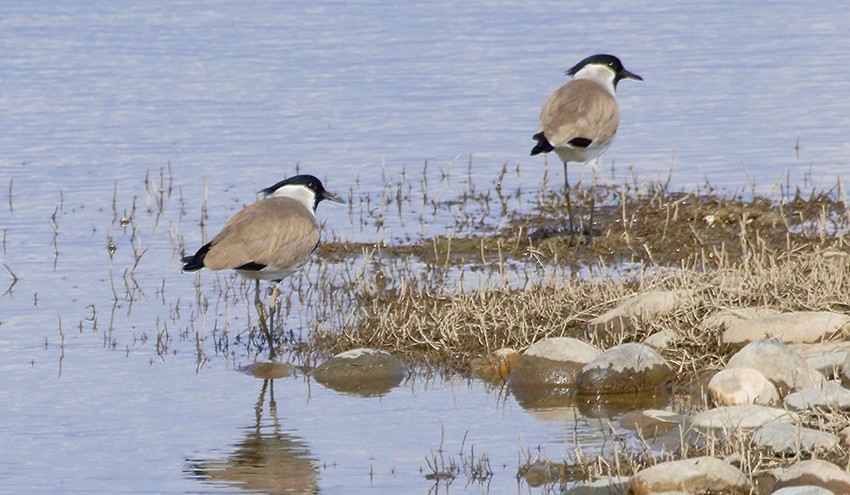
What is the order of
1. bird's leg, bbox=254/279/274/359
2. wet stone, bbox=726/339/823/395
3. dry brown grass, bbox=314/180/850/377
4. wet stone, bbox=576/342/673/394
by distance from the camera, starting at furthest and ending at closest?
bird's leg, bbox=254/279/274/359
dry brown grass, bbox=314/180/850/377
wet stone, bbox=576/342/673/394
wet stone, bbox=726/339/823/395

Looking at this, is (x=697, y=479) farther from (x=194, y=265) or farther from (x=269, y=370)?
(x=194, y=265)

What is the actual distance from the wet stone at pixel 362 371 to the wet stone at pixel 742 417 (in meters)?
2.38

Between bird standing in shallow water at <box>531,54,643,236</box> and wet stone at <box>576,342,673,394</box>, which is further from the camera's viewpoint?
bird standing in shallow water at <box>531,54,643,236</box>

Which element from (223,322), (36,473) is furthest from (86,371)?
(36,473)

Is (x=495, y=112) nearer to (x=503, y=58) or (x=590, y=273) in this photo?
(x=503, y=58)

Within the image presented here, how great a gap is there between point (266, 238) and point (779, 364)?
3.73 meters

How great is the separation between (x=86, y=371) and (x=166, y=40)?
16098 millimetres

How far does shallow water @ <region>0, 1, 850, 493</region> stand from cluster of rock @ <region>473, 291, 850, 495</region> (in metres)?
0.37

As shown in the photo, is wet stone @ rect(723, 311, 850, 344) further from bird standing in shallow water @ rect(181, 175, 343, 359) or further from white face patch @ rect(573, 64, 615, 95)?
white face patch @ rect(573, 64, 615, 95)

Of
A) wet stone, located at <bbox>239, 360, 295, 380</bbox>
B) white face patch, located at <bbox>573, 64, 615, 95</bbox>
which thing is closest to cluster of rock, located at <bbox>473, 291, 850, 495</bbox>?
wet stone, located at <bbox>239, 360, 295, 380</bbox>

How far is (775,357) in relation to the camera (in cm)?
908

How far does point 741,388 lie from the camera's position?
888 centimetres

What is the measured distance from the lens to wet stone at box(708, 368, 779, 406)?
29.0 ft

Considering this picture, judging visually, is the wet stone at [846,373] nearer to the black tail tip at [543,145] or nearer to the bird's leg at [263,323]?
the bird's leg at [263,323]
